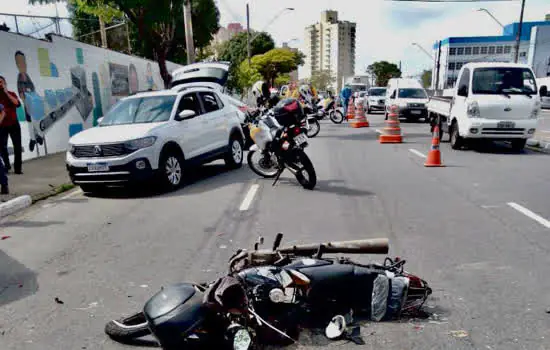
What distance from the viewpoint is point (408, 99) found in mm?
23859

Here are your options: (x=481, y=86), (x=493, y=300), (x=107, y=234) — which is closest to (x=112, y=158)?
(x=107, y=234)

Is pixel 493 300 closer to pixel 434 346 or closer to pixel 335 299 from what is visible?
pixel 434 346

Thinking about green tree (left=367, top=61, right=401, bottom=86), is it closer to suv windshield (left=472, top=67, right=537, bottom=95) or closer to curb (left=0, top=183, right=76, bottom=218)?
suv windshield (left=472, top=67, right=537, bottom=95)

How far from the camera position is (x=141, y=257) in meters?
5.00

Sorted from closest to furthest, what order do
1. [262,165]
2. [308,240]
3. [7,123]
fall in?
[308,240] < [262,165] < [7,123]

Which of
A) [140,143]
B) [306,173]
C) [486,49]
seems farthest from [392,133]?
[486,49]

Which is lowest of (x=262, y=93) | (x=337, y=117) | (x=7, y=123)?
(x=337, y=117)

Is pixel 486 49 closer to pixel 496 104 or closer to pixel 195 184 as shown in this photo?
pixel 496 104

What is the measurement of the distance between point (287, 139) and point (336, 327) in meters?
5.46

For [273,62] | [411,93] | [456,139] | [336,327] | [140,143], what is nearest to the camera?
[336,327]

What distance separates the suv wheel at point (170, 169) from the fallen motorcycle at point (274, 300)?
5.12 m

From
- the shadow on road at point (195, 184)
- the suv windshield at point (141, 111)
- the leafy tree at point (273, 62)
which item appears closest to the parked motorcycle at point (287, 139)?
the shadow on road at point (195, 184)

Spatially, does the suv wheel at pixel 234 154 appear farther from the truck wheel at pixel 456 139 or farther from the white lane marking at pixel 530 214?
the truck wheel at pixel 456 139

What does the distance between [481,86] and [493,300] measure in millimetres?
10210
